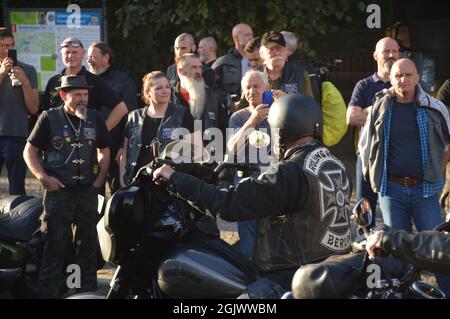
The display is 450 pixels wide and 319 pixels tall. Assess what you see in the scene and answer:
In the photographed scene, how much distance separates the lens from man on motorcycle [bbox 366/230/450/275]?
11.5ft

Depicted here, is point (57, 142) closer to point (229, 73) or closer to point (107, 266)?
point (107, 266)

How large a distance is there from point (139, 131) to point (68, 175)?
2.15 feet

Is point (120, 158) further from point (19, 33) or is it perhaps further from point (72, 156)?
point (19, 33)

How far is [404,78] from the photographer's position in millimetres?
6215

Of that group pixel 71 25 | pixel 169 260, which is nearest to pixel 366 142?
pixel 169 260

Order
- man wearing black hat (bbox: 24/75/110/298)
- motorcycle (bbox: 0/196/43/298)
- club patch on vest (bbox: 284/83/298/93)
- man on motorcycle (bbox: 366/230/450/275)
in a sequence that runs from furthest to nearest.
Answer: club patch on vest (bbox: 284/83/298/93), man wearing black hat (bbox: 24/75/110/298), motorcycle (bbox: 0/196/43/298), man on motorcycle (bbox: 366/230/450/275)

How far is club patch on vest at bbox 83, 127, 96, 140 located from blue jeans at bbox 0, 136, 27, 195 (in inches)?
67.3

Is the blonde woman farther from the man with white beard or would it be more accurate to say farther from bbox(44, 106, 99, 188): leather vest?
bbox(44, 106, 99, 188): leather vest

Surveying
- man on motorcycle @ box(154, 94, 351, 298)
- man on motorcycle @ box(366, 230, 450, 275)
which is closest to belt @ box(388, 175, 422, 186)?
man on motorcycle @ box(154, 94, 351, 298)

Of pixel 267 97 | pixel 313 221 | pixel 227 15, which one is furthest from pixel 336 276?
pixel 227 15

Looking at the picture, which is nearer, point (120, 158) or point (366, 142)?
point (366, 142)

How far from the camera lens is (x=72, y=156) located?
6602 mm

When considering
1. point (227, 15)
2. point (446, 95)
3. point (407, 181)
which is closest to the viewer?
point (407, 181)
